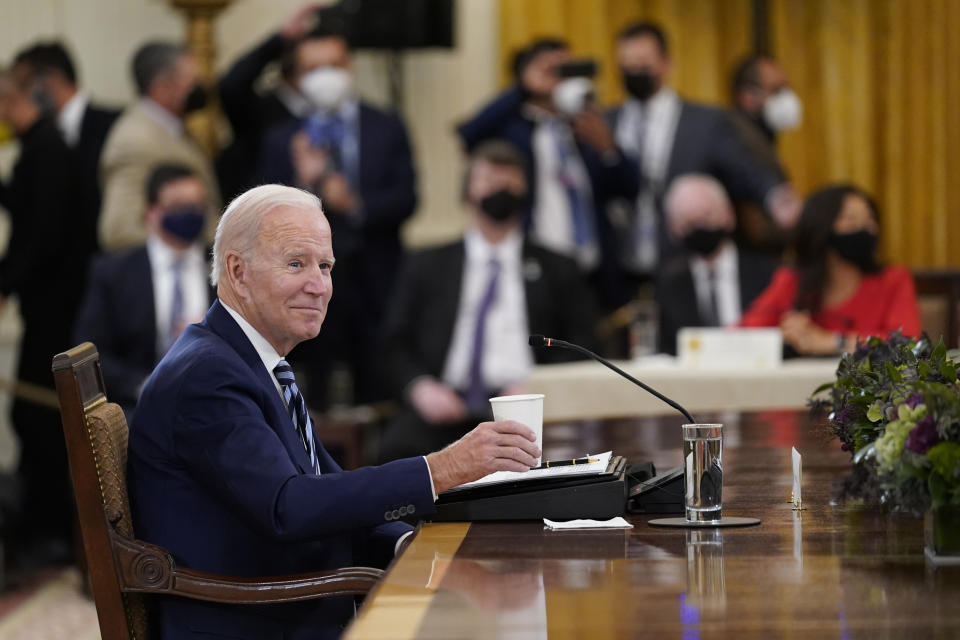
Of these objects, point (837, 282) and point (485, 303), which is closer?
point (837, 282)

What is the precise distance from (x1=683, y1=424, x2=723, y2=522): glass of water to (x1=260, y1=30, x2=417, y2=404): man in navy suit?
12.1 feet

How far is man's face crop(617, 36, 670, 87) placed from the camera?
6008mm

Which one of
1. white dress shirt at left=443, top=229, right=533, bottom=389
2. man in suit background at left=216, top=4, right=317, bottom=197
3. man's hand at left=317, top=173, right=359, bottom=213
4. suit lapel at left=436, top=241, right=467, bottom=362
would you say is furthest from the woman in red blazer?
man in suit background at left=216, top=4, right=317, bottom=197

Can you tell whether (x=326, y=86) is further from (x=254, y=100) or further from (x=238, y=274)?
(x=238, y=274)

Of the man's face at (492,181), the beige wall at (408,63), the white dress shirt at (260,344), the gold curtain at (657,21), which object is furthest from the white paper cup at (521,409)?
the gold curtain at (657,21)

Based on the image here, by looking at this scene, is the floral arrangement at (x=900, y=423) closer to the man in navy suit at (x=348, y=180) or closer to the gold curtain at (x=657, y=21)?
the man in navy suit at (x=348, y=180)

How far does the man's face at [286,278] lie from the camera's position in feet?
7.47

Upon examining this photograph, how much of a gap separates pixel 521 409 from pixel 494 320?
3.19 m

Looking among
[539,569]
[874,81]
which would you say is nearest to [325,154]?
[874,81]

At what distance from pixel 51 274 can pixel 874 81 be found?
13.5ft

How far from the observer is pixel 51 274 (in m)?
5.98

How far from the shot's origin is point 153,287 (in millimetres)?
5164

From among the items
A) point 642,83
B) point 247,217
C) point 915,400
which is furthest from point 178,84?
point 915,400

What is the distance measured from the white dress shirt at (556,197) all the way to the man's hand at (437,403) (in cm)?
105
